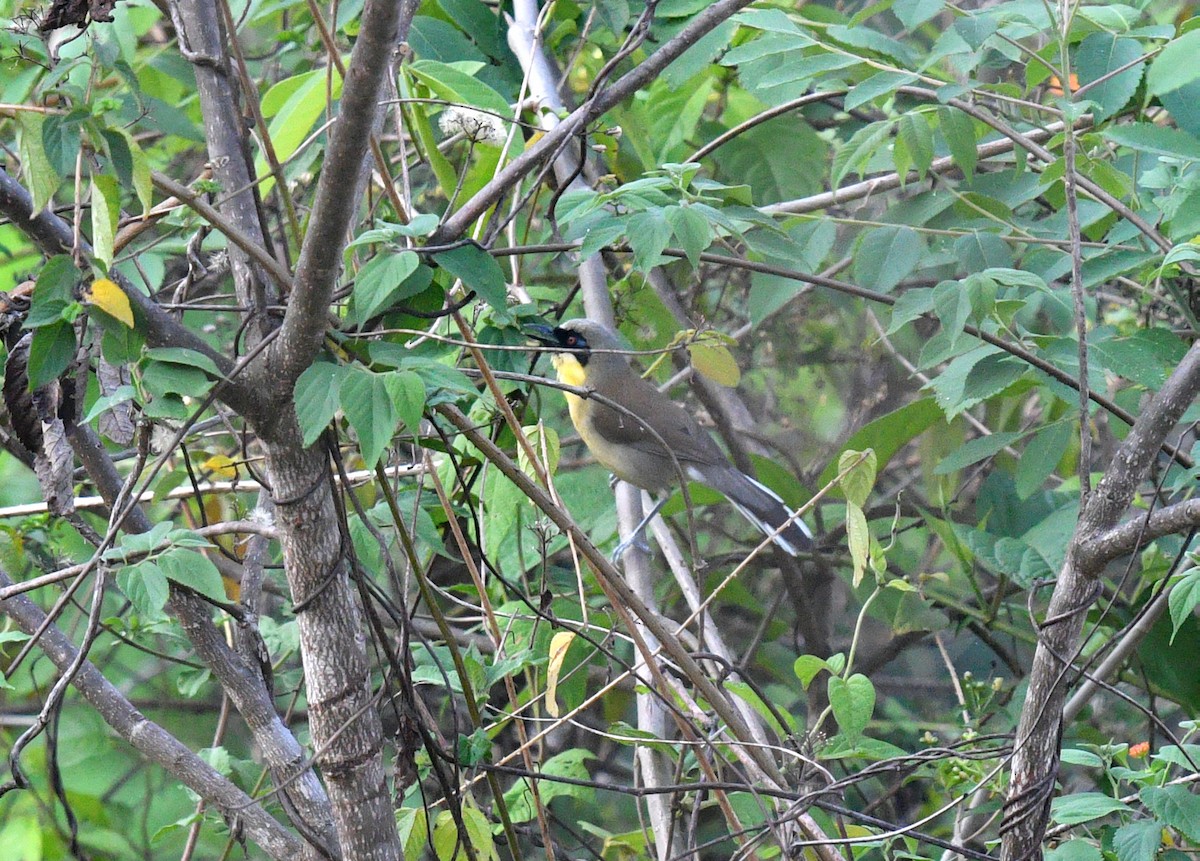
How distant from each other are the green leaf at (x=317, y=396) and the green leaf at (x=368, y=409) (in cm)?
2

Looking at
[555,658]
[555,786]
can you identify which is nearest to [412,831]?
[555,658]

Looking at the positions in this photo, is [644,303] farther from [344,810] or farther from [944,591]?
[344,810]

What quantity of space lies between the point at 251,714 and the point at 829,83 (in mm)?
2078

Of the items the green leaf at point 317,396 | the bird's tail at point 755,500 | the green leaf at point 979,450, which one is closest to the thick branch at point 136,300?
the green leaf at point 317,396

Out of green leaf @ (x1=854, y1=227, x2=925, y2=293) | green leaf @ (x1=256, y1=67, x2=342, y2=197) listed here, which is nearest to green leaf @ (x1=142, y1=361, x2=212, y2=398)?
green leaf @ (x1=256, y1=67, x2=342, y2=197)

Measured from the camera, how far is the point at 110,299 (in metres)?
1.39

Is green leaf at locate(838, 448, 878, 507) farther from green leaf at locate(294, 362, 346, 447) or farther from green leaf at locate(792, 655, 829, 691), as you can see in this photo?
green leaf at locate(294, 362, 346, 447)

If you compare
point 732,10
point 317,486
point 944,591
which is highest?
point 732,10

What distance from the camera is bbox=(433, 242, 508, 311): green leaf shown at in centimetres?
163

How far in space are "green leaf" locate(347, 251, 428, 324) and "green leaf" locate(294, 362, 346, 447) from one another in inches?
3.6

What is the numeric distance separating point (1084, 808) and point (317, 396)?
1374mm

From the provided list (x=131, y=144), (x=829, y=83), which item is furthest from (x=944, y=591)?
(x=131, y=144)

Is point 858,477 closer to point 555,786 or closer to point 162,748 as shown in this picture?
point 555,786

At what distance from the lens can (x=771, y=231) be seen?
2256mm
